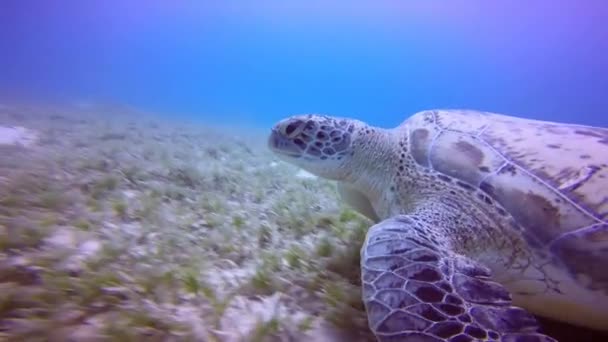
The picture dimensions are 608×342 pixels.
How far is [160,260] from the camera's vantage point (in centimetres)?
166

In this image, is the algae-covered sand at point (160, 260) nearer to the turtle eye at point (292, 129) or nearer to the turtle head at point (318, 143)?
the turtle head at point (318, 143)

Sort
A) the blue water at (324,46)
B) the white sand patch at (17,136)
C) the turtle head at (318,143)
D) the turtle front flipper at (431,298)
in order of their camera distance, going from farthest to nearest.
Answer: the blue water at (324,46) < the white sand patch at (17,136) < the turtle head at (318,143) < the turtle front flipper at (431,298)

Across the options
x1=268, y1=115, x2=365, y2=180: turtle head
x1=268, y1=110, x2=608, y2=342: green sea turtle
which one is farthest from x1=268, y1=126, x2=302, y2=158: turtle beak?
x1=268, y1=110, x2=608, y2=342: green sea turtle

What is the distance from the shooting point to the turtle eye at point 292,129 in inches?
115

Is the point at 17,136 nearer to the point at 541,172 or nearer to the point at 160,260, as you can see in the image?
the point at 160,260

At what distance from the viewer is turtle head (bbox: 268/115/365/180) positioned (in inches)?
112

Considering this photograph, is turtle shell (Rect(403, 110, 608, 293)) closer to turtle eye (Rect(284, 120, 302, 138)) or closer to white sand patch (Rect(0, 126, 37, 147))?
turtle eye (Rect(284, 120, 302, 138))

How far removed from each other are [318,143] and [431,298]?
184 centimetres

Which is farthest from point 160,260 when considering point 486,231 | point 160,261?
point 486,231

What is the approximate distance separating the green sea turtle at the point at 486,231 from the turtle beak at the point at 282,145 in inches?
31.6

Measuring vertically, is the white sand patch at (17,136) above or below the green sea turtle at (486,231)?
above

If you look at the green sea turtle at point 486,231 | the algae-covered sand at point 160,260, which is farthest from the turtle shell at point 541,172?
the algae-covered sand at point 160,260

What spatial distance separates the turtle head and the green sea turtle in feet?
1.25

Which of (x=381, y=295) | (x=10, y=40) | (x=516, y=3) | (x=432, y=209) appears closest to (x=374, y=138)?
(x=432, y=209)
